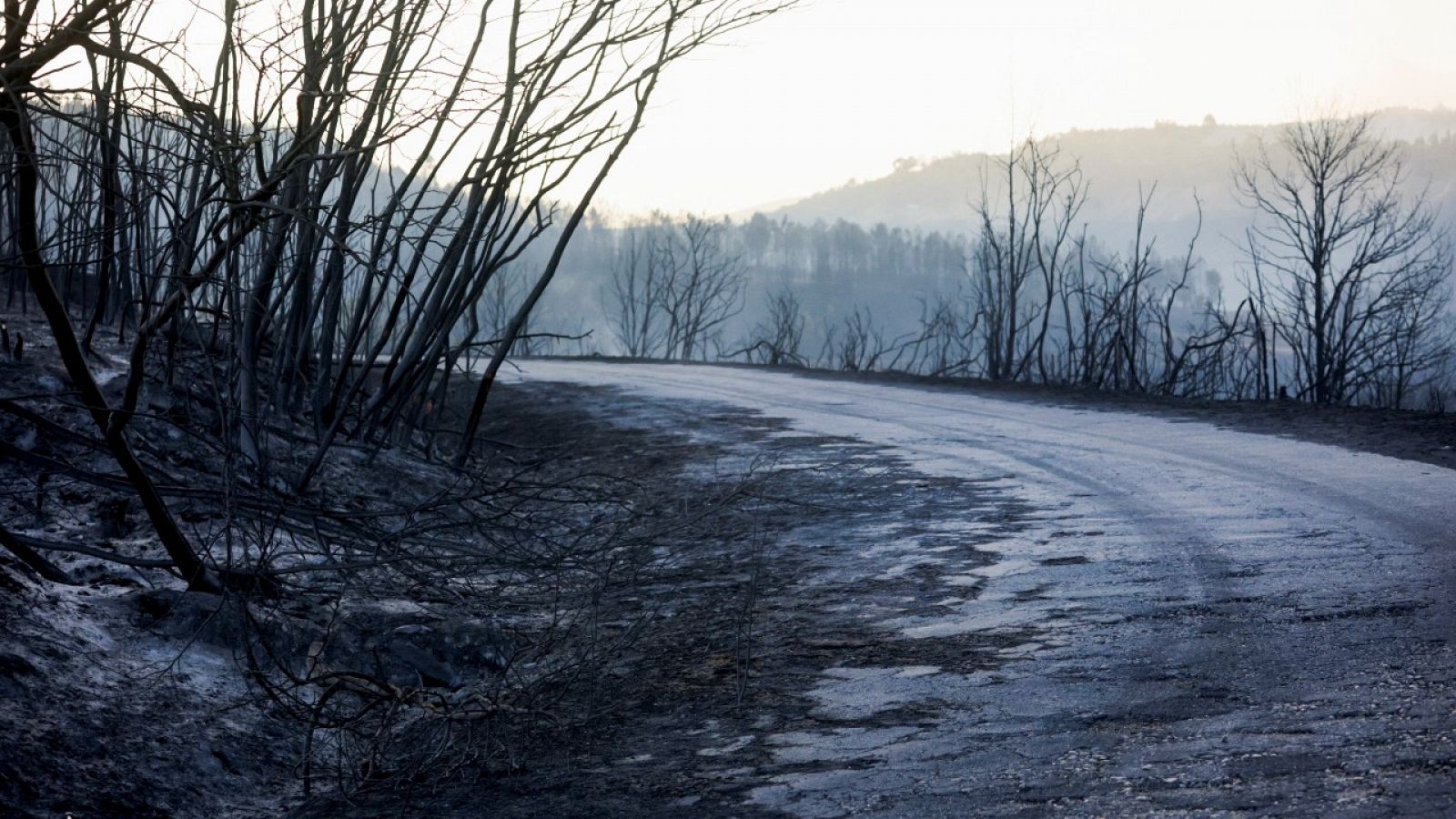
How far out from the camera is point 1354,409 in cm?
1054

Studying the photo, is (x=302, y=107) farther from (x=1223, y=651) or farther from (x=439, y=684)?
(x=1223, y=651)

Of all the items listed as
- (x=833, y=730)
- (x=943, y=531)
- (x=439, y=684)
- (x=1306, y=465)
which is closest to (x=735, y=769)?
(x=833, y=730)

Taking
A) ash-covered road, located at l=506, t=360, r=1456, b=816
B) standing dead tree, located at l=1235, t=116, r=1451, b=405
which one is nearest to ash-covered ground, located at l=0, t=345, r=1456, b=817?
ash-covered road, located at l=506, t=360, r=1456, b=816

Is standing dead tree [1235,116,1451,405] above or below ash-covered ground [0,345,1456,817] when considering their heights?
above

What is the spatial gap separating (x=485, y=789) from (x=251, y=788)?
0.98 meters

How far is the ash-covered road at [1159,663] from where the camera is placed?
9.99 feet

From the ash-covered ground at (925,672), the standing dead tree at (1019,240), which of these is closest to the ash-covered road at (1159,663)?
the ash-covered ground at (925,672)

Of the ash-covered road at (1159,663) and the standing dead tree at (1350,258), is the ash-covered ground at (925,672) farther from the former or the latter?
the standing dead tree at (1350,258)

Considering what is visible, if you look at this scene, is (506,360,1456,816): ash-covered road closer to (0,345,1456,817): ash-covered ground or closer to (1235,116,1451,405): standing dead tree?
(0,345,1456,817): ash-covered ground

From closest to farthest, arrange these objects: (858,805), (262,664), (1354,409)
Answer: (858,805) < (262,664) < (1354,409)

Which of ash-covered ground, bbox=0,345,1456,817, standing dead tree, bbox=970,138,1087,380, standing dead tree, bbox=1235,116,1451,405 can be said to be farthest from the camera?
standing dead tree, bbox=1235,116,1451,405

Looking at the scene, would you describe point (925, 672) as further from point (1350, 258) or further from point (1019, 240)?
point (1350, 258)

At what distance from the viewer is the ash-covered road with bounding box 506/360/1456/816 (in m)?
3.04

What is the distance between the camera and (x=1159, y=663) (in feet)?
13.1
